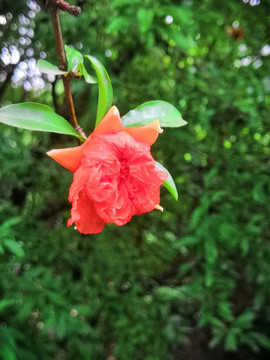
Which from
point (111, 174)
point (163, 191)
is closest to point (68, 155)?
point (111, 174)

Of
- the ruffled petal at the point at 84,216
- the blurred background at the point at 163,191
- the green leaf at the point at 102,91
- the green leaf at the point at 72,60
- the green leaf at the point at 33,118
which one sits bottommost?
the blurred background at the point at 163,191

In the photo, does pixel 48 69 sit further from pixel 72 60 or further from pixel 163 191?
pixel 163 191

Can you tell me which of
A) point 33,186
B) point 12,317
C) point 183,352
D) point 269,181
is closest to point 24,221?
point 33,186

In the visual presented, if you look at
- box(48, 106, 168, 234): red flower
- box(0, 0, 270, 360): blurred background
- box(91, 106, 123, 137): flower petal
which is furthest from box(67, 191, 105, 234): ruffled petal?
box(0, 0, 270, 360): blurred background

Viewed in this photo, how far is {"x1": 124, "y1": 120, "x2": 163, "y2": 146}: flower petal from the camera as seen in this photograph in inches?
23.9

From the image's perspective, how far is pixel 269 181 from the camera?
1468 mm

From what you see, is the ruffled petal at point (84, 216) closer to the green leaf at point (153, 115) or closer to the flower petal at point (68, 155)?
the flower petal at point (68, 155)

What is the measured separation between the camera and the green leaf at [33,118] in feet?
1.79

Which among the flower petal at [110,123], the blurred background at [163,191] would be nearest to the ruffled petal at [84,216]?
the flower petal at [110,123]

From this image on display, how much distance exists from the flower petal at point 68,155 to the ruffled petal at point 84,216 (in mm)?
53

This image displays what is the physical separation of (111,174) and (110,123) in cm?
8

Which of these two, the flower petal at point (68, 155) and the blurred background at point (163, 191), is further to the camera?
the blurred background at point (163, 191)

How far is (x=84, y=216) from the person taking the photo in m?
0.60

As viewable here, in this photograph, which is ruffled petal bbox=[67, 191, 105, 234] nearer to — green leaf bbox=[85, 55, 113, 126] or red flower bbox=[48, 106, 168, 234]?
red flower bbox=[48, 106, 168, 234]
